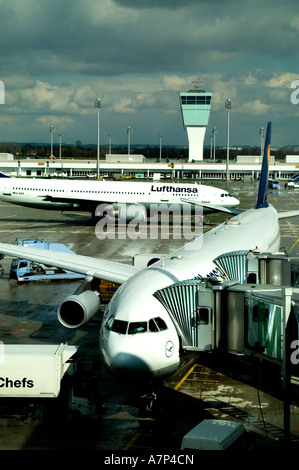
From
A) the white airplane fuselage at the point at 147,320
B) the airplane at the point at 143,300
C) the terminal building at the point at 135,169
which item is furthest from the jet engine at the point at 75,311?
the terminal building at the point at 135,169

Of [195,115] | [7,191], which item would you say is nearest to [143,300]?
[7,191]

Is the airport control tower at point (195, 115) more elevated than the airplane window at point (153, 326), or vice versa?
the airport control tower at point (195, 115)

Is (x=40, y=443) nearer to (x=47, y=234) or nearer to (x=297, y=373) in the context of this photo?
(x=297, y=373)

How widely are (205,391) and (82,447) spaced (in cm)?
549

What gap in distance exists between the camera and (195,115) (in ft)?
645

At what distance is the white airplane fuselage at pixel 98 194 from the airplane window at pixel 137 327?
154 ft

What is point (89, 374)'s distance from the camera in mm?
20906

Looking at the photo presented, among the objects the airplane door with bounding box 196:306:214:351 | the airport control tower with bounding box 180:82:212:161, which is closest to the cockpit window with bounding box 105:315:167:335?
the airplane door with bounding box 196:306:214:351

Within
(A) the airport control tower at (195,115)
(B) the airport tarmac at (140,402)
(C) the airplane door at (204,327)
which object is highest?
(A) the airport control tower at (195,115)

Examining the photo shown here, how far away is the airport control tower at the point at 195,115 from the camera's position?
645ft

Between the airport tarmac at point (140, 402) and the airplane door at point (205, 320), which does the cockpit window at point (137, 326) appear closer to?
the airplane door at point (205, 320)

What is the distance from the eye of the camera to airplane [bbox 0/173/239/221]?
2504 inches

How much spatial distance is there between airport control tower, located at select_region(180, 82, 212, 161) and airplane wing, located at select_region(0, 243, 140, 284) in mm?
170315

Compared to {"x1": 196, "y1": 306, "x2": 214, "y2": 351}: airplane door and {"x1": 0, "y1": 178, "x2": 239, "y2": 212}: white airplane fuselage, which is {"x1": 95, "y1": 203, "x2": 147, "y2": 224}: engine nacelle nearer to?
{"x1": 0, "y1": 178, "x2": 239, "y2": 212}: white airplane fuselage
